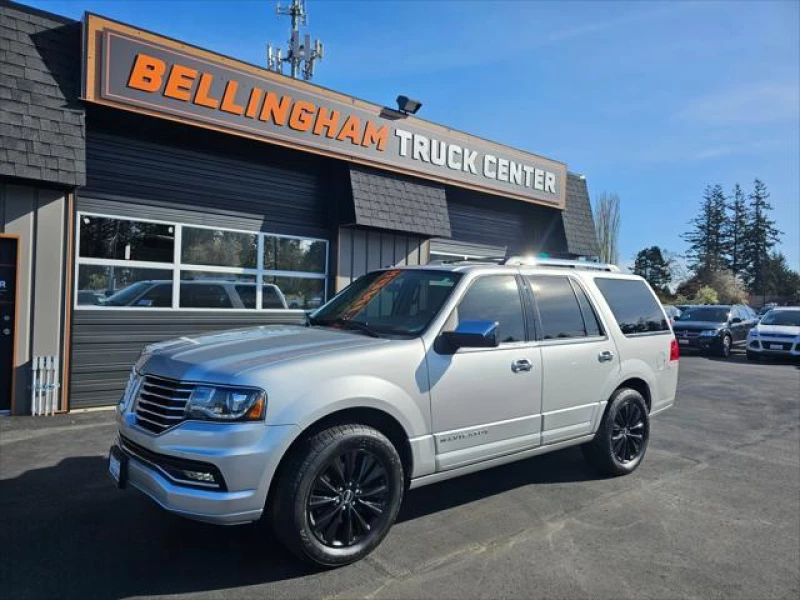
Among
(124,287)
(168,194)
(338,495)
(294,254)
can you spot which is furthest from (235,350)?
(294,254)

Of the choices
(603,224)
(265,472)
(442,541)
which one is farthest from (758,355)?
(603,224)

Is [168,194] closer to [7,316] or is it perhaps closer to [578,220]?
[7,316]

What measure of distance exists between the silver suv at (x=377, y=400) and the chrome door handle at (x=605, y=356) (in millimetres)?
24

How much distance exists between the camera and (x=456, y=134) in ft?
39.6

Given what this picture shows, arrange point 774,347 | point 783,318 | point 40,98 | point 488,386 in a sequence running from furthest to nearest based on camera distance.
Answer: point 783,318 < point 774,347 < point 40,98 < point 488,386

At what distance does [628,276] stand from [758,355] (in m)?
13.4

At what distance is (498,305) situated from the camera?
4578 millimetres

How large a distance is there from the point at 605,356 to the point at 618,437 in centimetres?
81

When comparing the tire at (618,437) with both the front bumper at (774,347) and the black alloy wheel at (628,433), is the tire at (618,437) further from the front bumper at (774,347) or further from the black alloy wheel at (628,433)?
the front bumper at (774,347)

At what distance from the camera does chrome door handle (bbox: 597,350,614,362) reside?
513cm

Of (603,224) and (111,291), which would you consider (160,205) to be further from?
(603,224)

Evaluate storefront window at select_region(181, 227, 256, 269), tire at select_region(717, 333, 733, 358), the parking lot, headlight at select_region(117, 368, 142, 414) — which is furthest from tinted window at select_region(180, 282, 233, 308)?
tire at select_region(717, 333, 733, 358)

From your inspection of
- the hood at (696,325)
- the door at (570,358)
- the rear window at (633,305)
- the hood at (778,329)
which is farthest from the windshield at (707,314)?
the door at (570,358)

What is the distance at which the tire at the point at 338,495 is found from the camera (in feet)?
10.7
